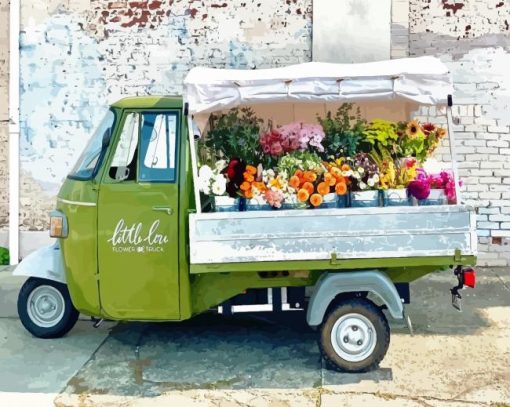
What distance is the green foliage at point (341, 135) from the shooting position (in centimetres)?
547

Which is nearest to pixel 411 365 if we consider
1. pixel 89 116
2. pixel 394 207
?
pixel 394 207

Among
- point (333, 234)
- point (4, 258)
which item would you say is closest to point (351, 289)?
point (333, 234)

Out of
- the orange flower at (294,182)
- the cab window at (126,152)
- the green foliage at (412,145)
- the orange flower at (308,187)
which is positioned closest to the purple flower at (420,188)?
the green foliage at (412,145)

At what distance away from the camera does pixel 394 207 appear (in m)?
5.07

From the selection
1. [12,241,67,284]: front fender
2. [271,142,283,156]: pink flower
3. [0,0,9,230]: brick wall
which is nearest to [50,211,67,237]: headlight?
[12,241,67,284]: front fender

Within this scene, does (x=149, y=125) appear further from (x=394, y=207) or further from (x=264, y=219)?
(x=394, y=207)

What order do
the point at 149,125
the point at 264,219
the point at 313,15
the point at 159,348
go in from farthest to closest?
the point at 313,15, the point at 159,348, the point at 149,125, the point at 264,219

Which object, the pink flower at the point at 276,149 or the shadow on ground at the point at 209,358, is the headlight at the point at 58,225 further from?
the pink flower at the point at 276,149

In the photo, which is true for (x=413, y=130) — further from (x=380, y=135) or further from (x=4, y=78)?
(x=4, y=78)

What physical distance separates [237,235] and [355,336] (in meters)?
1.20

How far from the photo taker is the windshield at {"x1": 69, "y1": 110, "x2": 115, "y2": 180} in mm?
5512

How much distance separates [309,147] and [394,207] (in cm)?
86

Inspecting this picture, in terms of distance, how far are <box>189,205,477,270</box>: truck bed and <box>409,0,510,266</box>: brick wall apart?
4.08 m

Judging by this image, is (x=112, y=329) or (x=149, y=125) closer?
(x=149, y=125)
